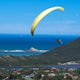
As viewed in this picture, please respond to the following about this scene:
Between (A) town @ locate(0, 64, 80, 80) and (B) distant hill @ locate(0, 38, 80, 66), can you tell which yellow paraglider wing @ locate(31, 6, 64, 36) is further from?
(B) distant hill @ locate(0, 38, 80, 66)

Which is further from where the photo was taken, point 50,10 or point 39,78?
point 39,78

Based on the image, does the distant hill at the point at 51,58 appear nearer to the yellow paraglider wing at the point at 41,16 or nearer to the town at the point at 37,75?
the town at the point at 37,75

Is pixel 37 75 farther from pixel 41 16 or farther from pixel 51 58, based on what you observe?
pixel 51 58

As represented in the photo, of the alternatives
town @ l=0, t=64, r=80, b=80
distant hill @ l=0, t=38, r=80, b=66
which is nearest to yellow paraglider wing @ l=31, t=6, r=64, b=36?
town @ l=0, t=64, r=80, b=80

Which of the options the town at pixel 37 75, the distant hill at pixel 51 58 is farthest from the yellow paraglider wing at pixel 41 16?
the distant hill at pixel 51 58

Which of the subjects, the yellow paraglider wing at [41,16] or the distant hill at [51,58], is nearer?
the yellow paraglider wing at [41,16]

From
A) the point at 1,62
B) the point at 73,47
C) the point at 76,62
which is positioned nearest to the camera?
the point at 1,62

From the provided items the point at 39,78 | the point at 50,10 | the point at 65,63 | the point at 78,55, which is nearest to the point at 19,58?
the point at 65,63

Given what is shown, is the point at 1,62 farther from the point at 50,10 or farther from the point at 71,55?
the point at 50,10
